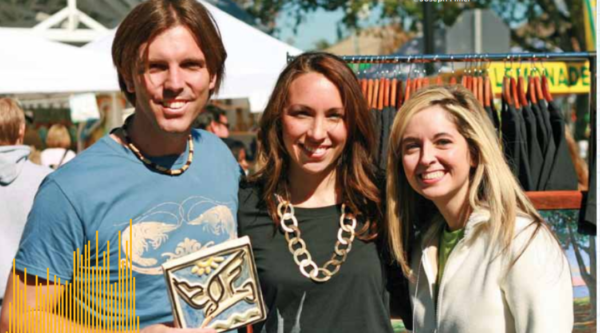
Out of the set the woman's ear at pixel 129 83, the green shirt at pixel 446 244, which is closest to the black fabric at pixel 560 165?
the green shirt at pixel 446 244

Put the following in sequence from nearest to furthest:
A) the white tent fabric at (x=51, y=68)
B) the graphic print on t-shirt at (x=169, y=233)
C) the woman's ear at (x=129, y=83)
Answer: the graphic print on t-shirt at (x=169, y=233) → the woman's ear at (x=129, y=83) → the white tent fabric at (x=51, y=68)

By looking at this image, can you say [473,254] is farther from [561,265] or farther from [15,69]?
[15,69]

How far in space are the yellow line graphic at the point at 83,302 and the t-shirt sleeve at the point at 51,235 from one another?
30 mm

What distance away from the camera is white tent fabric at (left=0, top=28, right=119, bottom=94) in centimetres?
607

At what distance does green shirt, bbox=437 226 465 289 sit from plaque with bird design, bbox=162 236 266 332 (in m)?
0.67

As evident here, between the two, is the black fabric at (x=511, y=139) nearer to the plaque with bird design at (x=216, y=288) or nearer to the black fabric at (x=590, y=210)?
the black fabric at (x=590, y=210)

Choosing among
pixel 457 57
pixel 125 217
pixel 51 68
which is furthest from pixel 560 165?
pixel 51 68

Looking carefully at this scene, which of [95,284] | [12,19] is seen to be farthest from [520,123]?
[12,19]

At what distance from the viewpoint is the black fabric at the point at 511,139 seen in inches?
156

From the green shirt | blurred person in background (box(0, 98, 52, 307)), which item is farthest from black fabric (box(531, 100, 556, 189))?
blurred person in background (box(0, 98, 52, 307))

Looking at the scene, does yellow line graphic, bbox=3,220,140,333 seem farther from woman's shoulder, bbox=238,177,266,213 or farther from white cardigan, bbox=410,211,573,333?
white cardigan, bbox=410,211,573,333

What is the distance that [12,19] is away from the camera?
12.1 metres

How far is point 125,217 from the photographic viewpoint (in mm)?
2123

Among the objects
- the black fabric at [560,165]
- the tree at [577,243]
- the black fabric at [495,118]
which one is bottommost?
the tree at [577,243]
